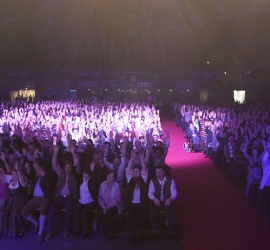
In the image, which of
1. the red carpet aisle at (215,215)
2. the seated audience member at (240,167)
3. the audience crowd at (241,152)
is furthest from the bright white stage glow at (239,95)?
the seated audience member at (240,167)

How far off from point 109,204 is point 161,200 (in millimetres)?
849

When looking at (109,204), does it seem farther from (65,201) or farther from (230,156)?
(230,156)

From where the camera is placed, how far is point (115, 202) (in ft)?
20.3

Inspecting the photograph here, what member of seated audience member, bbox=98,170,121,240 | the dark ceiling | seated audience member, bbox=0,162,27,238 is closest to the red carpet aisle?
seated audience member, bbox=98,170,121,240

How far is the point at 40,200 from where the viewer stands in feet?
20.5

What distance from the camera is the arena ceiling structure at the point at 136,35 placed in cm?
A: 2252

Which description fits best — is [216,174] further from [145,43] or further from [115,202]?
[145,43]

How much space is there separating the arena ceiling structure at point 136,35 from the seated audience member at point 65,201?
16.2m

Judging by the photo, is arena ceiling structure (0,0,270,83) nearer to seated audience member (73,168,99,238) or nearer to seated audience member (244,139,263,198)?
seated audience member (244,139,263,198)

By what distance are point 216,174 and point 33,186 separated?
5.48m

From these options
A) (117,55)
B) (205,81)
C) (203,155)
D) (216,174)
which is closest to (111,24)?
(117,55)

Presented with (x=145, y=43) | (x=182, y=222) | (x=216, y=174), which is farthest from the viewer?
(x=145, y=43)

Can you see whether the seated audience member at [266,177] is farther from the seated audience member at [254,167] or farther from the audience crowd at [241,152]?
the seated audience member at [254,167]

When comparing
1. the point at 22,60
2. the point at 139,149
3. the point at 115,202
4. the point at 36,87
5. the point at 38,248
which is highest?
the point at 22,60
